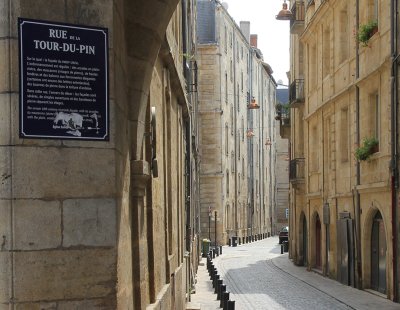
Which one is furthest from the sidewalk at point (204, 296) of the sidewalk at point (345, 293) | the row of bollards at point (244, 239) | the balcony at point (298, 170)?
the row of bollards at point (244, 239)

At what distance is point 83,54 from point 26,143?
0.74 meters

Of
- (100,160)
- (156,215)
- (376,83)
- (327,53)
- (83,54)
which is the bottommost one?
(156,215)

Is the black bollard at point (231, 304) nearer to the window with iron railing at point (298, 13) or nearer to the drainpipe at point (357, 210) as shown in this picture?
the drainpipe at point (357, 210)

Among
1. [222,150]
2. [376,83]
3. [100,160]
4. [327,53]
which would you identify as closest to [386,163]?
[376,83]

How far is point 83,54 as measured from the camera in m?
4.86

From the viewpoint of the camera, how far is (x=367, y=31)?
19391 mm

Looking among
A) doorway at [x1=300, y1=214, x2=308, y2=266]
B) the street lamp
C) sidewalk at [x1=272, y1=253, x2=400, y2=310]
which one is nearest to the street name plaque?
sidewalk at [x1=272, y1=253, x2=400, y2=310]

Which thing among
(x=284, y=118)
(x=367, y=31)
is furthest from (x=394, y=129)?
(x=284, y=118)

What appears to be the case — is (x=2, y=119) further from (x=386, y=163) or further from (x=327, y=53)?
(x=327, y=53)

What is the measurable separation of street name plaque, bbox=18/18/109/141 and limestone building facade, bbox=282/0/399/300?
13.2 metres

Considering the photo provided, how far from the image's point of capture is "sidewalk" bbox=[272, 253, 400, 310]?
16.5 meters

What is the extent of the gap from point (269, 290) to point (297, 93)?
11.8 meters

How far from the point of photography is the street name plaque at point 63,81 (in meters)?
4.67

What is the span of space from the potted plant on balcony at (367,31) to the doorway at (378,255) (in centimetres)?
484
